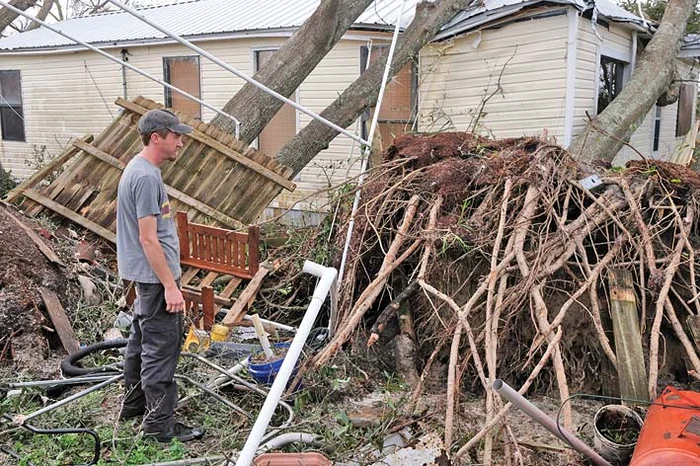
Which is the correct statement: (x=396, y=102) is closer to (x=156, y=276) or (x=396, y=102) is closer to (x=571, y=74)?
(x=571, y=74)

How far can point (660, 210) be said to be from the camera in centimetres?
441

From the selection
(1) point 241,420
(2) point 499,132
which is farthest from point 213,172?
(2) point 499,132

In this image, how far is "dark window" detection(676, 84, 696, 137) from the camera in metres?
13.6

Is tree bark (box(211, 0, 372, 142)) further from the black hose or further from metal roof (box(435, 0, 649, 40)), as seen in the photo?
the black hose

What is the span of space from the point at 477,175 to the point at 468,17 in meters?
5.01

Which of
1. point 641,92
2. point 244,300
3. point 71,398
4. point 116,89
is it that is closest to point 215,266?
point 244,300

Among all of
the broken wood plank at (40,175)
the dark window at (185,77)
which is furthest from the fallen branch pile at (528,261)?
the dark window at (185,77)

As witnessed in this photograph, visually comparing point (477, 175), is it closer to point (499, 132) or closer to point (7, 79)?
point (499, 132)

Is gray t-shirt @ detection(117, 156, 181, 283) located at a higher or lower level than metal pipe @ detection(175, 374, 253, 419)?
higher

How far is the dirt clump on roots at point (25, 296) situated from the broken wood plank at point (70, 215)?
63 cm

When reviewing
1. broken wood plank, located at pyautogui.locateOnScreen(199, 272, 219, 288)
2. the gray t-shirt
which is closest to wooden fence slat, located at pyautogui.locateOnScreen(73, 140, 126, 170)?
broken wood plank, located at pyautogui.locateOnScreen(199, 272, 219, 288)

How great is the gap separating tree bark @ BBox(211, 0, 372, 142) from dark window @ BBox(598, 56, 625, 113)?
482 cm

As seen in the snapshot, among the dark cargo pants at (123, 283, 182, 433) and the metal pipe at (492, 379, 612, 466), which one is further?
the dark cargo pants at (123, 283, 182, 433)

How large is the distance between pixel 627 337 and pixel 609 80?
7722 millimetres
